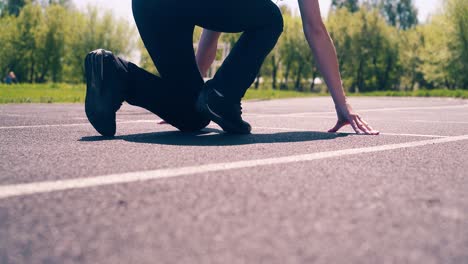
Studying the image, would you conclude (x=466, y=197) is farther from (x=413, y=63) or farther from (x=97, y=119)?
(x=413, y=63)

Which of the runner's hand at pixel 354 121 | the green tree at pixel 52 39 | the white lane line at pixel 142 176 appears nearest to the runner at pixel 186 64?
the runner's hand at pixel 354 121

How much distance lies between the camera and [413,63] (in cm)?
5072

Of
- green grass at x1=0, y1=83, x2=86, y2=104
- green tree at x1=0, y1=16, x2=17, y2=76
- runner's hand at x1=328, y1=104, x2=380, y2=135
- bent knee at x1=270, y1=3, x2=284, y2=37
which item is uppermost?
green tree at x1=0, y1=16, x2=17, y2=76

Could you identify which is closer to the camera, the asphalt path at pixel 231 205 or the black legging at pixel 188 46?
the asphalt path at pixel 231 205

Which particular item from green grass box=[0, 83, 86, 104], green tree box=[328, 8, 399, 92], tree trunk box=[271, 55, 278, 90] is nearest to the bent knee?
green grass box=[0, 83, 86, 104]

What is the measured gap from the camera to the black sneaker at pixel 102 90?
3.14 metres

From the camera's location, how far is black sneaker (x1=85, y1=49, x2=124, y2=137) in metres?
3.14

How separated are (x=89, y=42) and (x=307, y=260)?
50.6 m

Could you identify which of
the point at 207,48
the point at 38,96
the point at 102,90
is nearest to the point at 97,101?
the point at 102,90

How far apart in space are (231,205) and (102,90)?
1913 millimetres

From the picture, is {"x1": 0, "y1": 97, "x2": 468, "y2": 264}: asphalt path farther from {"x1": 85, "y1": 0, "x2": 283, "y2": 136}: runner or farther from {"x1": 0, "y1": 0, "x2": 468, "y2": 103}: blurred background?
{"x1": 0, "y1": 0, "x2": 468, "y2": 103}: blurred background

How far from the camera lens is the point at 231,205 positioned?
1.45 metres

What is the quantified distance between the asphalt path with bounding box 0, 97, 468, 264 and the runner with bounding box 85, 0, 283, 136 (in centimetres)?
66

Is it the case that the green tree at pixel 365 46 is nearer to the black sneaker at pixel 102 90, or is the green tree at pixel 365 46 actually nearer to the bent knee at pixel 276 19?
the bent knee at pixel 276 19
